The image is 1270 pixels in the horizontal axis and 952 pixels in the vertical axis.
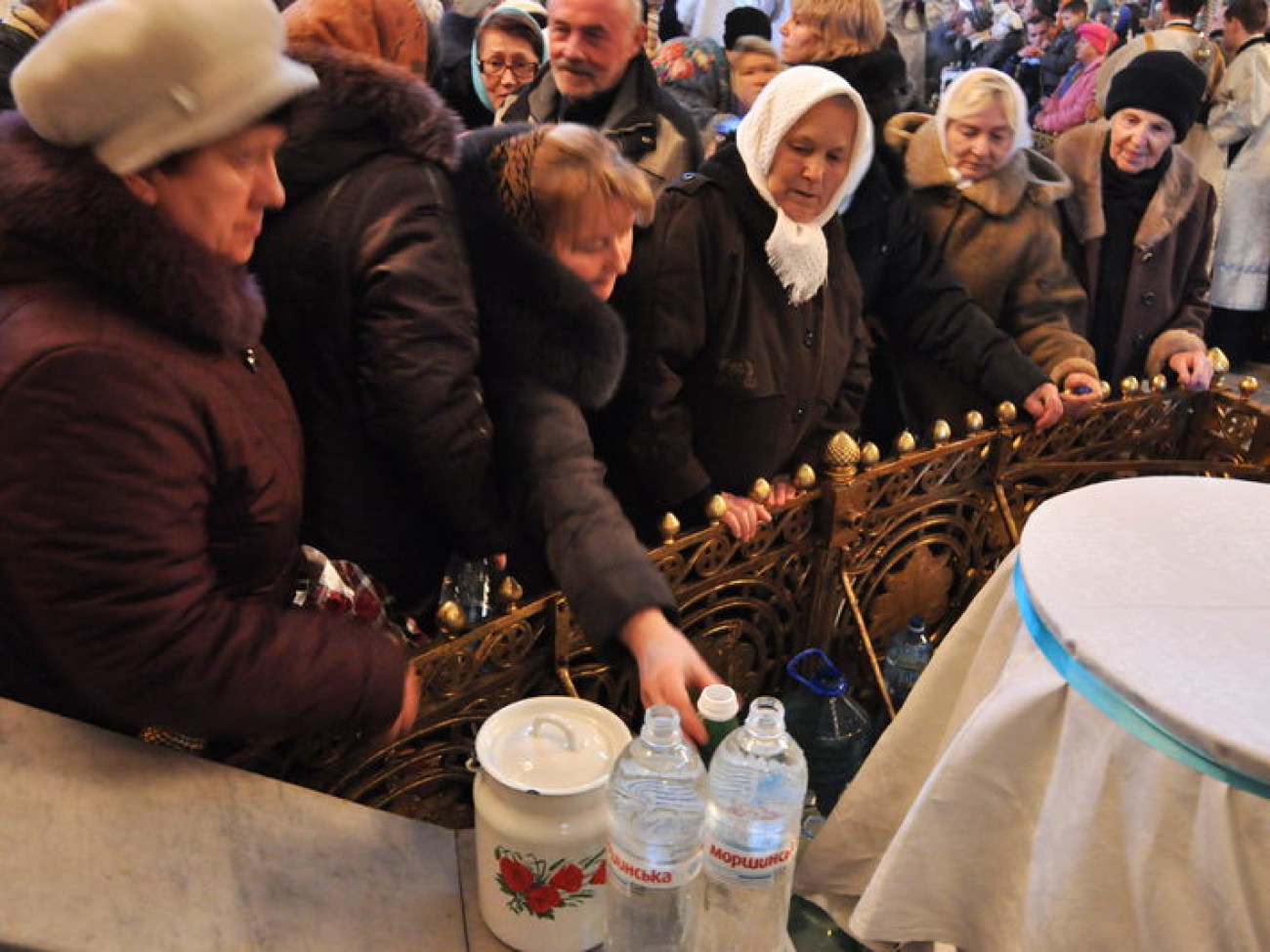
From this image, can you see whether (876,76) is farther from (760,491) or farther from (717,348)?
(760,491)

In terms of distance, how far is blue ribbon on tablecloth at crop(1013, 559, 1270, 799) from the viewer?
115 cm

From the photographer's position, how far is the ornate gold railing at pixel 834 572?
160cm

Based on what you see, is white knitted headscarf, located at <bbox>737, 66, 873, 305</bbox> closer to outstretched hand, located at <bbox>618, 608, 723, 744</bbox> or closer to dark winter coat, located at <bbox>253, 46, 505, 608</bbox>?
dark winter coat, located at <bbox>253, 46, 505, 608</bbox>

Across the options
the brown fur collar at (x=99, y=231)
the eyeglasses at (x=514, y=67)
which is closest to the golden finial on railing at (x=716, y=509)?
the brown fur collar at (x=99, y=231)

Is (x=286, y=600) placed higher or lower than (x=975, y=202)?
lower

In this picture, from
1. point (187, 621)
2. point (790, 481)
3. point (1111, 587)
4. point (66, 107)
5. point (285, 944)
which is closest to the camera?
point (66, 107)

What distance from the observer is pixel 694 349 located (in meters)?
2.06

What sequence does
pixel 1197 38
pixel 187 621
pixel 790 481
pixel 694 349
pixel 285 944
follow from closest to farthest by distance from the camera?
pixel 187 621
pixel 285 944
pixel 694 349
pixel 790 481
pixel 1197 38

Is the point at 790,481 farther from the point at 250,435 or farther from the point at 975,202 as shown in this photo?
the point at 250,435

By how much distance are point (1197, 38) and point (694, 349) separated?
3.61m

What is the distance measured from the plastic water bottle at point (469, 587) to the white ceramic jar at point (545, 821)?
0.48 m

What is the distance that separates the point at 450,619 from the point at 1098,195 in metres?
2.26

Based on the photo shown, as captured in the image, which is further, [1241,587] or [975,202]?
[975,202]

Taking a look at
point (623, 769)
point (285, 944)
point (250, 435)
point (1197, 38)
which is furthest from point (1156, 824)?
point (1197, 38)
